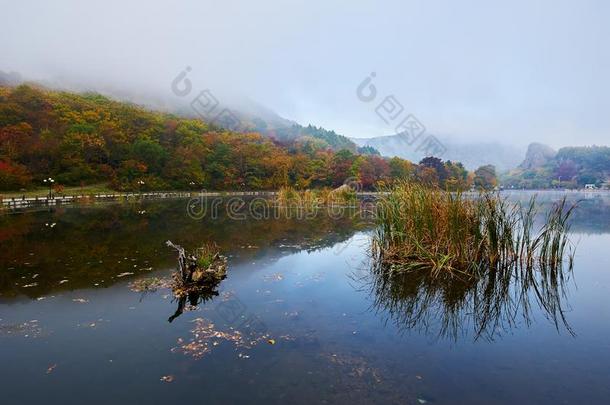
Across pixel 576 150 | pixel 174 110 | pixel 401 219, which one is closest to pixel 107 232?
pixel 401 219

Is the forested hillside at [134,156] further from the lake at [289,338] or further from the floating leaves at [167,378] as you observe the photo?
the floating leaves at [167,378]

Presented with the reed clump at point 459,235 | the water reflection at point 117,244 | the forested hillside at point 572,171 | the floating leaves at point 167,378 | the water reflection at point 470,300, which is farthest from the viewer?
the forested hillside at point 572,171

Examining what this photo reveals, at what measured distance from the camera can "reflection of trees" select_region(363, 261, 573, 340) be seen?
5.75 meters

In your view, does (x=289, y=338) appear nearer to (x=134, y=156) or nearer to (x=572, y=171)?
(x=134, y=156)

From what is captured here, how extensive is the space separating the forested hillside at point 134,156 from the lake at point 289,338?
2842 cm

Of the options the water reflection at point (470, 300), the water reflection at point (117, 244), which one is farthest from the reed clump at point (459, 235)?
the water reflection at point (117, 244)

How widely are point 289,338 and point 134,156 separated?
52.3 metres

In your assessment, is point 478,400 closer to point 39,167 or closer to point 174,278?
point 174,278

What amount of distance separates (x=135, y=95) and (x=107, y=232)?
175631mm

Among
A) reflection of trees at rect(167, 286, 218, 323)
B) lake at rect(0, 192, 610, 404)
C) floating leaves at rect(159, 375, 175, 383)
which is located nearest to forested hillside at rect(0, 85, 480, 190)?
lake at rect(0, 192, 610, 404)

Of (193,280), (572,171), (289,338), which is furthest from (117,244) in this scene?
(572,171)

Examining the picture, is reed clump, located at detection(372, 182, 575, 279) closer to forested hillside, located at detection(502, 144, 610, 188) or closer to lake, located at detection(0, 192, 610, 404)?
lake, located at detection(0, 192, 610, 404)

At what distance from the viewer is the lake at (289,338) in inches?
153

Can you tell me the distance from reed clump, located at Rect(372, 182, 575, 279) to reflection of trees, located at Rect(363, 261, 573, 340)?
29cm
